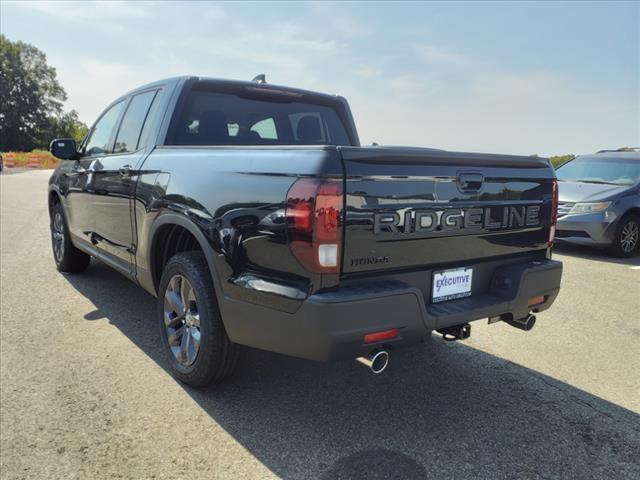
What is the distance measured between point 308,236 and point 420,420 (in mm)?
1290

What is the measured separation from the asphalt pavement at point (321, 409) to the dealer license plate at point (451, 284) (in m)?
0.68

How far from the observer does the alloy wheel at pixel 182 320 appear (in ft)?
9.88

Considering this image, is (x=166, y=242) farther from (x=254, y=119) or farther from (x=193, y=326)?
(x=254, y=119)

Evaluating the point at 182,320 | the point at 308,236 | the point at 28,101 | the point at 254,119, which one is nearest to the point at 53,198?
the point at 254,119

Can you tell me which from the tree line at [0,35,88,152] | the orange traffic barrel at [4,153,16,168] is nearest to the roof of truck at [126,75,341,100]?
the orange traffic barrel at [4,153,16,168]

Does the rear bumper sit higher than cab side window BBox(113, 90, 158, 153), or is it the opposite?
cab side window BBox(113, 90, 158, 153)

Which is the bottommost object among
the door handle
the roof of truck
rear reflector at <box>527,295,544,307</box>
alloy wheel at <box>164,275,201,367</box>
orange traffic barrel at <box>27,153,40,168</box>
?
orange traffic barrel at <box>27,153,40,168</box>

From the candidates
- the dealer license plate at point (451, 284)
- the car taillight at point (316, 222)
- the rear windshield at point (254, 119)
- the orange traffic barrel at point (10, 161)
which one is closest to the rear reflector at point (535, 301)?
the dealer license plate at point (451, 284)

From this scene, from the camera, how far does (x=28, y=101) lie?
72.9 m

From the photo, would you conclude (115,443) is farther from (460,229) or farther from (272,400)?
(460,229)

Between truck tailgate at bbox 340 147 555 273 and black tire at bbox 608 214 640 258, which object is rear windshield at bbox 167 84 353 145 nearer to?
truck tailgate at bbox 340 147 555 273

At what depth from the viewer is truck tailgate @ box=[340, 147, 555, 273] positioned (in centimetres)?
231

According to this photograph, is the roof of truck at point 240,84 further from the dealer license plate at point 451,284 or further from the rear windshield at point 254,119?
the dealer license plate at point 451,284

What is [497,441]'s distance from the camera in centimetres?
260
